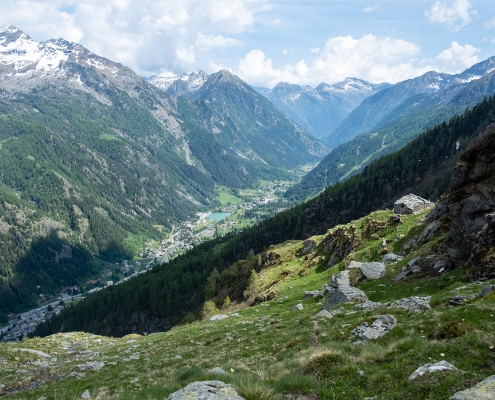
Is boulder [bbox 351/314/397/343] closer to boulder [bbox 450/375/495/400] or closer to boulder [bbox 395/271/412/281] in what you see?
boulder [bbox 450/375/495/400]

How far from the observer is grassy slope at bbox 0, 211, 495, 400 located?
12.7 metres

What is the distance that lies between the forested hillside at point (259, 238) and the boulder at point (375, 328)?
4268 inches

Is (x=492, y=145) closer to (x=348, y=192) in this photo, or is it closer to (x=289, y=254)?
(x=289, y=254)

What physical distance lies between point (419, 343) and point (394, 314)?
1103 cm

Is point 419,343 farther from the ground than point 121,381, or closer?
farther from the ground

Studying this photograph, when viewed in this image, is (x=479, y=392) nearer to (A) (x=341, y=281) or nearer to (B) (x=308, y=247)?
(A) (x=341, y=281)

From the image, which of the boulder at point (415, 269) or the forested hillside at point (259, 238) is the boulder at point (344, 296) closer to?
the boulder at point (415, 269)

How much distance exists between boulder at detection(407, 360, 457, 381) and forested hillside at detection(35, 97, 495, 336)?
119 meters

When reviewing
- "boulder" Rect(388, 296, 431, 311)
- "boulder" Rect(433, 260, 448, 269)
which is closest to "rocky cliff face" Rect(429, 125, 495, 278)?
"boulder" Rect(433, 260, 448, 269)

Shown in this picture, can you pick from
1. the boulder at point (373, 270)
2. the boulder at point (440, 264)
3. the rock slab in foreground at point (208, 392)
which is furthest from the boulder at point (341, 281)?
the rock slab in foreground at point (208, 392)

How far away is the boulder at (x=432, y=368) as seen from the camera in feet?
38.8

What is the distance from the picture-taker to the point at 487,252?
32281mm

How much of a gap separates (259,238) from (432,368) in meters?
160

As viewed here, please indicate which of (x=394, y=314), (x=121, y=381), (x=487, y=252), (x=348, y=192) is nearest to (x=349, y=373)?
(x=394, y=314)
